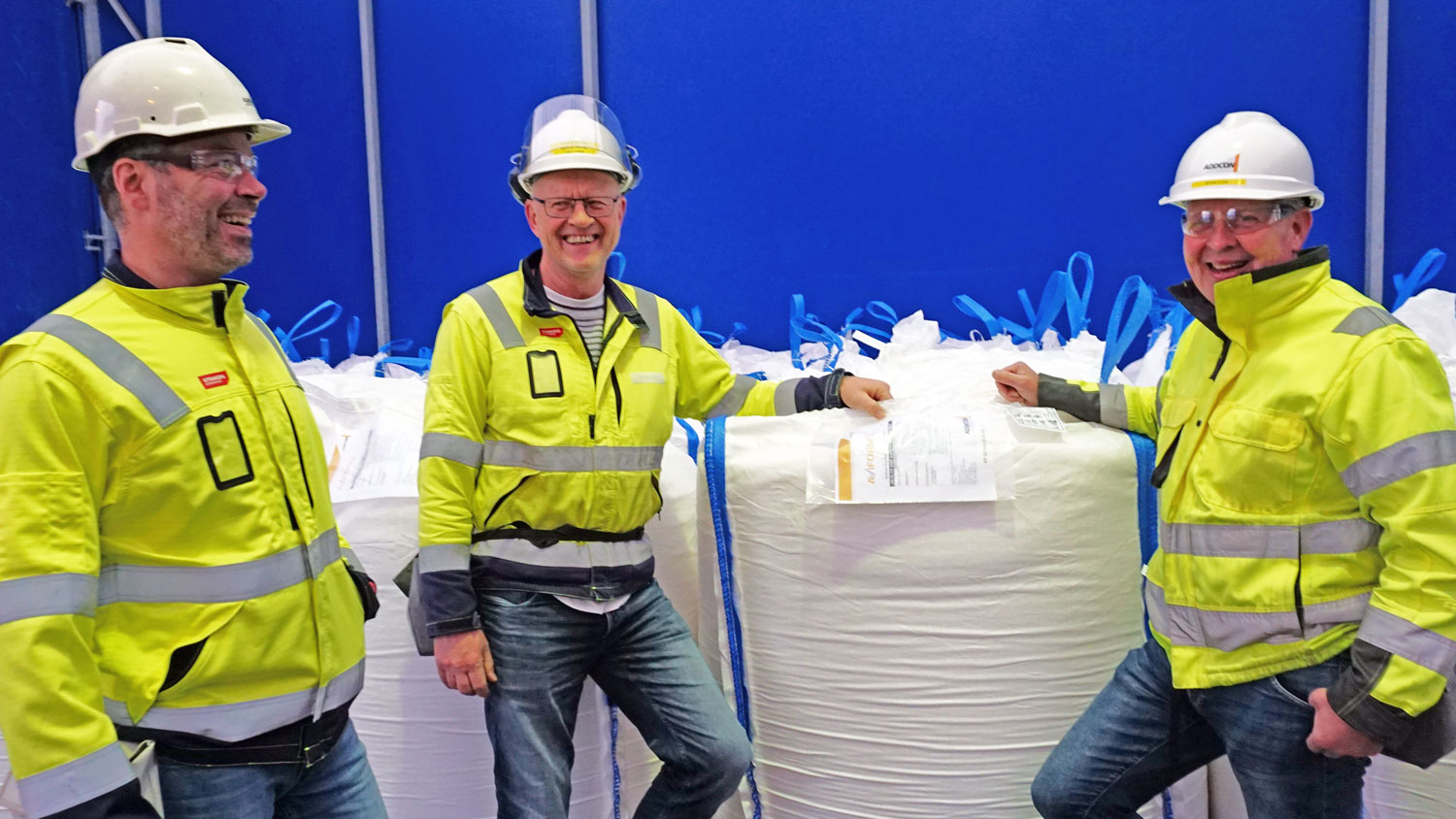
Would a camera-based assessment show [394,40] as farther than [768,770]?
Yes

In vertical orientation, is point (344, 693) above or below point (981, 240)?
below

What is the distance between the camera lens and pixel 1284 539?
1271 millimetres

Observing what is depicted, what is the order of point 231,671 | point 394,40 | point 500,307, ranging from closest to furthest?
1. point 231,671
2. point 500,307
3. point 394,40

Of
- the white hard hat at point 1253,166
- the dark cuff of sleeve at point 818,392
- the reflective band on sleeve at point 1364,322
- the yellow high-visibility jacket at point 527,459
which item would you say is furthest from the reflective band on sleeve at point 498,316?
the reflective band on sleeve at point 1364,322

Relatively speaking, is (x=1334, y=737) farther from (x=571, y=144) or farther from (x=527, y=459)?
(x=571, y=144)

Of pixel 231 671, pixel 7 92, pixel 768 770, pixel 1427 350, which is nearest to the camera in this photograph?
pixel 231 671

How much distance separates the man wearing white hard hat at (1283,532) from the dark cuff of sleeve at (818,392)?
0.54m

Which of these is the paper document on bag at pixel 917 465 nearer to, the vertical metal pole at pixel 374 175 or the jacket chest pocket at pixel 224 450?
the jacket chest pocket at pixel 224 450

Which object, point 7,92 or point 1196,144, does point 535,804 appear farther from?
point 7,92

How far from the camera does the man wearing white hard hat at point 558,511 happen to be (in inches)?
60.2

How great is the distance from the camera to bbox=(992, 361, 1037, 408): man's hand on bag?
1.73 meters

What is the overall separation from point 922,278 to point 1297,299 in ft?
4.75

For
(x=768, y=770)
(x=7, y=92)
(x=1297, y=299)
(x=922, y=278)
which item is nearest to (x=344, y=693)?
(x=768, y=770)

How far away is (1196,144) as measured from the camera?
1418mm
